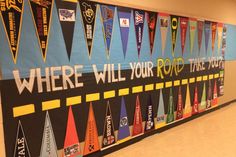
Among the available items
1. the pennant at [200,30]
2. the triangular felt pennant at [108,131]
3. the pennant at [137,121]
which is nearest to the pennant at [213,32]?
the pennant at [200,30]

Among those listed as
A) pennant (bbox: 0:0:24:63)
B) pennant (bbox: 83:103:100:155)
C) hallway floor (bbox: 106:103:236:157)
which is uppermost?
pennant (bbox: 0:0:24:63)

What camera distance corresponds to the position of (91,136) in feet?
8.31

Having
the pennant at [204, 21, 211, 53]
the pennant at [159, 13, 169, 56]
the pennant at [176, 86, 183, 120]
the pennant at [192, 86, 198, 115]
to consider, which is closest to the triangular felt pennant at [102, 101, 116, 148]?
the pennant at [159, 13, 169, 56]

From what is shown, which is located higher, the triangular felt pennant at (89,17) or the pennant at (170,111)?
the triangular felt pennant at (89,17)

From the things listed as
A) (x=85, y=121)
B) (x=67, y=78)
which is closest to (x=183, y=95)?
(x=85, y=121)

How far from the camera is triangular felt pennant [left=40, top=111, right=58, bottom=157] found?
7.11ft

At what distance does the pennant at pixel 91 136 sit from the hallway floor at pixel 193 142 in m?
0.28

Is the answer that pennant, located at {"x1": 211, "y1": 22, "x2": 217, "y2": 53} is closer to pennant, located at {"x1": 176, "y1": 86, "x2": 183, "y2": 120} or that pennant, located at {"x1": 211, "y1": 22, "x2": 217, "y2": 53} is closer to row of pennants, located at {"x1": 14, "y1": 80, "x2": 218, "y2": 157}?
row of pennants, located at {"x1": 14, "y1": 80, "x2": 218, "y2": 157}

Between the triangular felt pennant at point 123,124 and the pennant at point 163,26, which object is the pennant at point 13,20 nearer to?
the triangular felt pennant at point 123,124

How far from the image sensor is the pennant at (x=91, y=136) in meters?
2.50

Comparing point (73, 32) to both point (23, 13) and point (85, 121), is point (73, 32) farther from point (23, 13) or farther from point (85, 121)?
point (85, 121)

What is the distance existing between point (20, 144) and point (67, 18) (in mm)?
1205

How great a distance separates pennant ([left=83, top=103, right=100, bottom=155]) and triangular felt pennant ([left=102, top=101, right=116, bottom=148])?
13cm

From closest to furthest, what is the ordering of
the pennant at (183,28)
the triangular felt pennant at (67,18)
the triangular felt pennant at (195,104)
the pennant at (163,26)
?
the triangular felt pennant at (67,18) < the pennant at (163,26) < the pennant at (183,28) < the triangular felt pennant at (195,104)
